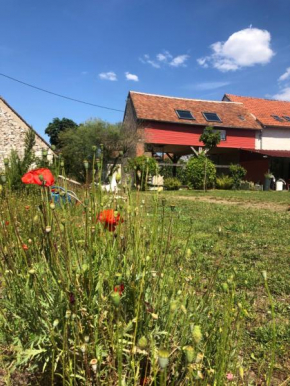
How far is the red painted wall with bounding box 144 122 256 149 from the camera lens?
23266 millimetres

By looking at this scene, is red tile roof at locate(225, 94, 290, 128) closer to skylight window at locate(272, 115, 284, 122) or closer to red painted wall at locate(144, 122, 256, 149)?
skylight window at locate(272, 115, 284, 122)

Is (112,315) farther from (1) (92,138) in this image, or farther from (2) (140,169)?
(1) (92,138)

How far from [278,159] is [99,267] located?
2822 cm

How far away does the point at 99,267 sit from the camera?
141 cm

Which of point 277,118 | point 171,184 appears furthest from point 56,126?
point 171,184

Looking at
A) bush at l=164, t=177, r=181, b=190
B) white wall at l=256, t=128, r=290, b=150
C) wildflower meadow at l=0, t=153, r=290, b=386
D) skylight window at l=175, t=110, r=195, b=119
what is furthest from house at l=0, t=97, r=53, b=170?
white wall at l=256, t=128, r=290, b=150

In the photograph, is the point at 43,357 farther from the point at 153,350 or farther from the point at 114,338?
the point at 153,350

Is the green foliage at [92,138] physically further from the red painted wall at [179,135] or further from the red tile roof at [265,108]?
the red tile roof at [265,108]

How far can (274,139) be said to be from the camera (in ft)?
87.5

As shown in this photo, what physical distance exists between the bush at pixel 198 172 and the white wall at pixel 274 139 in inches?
345

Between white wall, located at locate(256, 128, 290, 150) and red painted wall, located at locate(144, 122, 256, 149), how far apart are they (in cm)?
226

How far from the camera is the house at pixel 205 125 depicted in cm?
2338

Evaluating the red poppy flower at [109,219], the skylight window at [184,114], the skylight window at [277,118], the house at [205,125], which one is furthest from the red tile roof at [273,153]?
the red poppy flower at [109,219]

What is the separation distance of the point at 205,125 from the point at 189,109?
239cm
